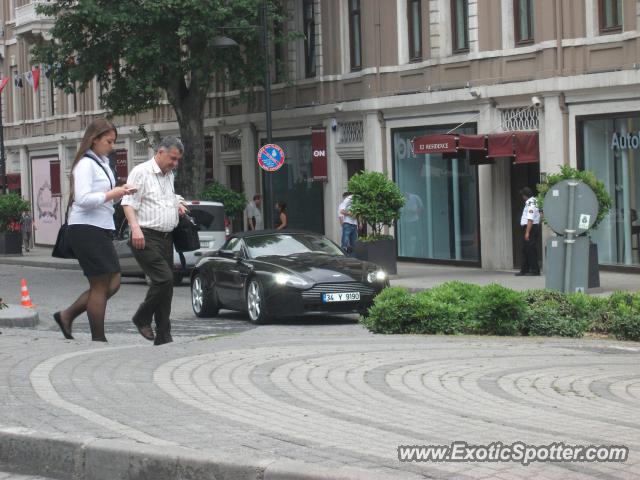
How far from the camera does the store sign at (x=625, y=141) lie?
89.2 ft

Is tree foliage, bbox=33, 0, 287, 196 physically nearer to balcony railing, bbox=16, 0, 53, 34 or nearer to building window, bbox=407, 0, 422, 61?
building window, bbox=407, 0, 422, 61

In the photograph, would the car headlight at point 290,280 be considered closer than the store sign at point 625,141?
Yes

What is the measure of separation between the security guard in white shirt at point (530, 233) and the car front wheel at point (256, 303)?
9222 mm

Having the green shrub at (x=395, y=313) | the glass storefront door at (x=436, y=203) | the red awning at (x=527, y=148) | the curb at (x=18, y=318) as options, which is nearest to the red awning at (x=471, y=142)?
the red awning at (x=527, y=148)

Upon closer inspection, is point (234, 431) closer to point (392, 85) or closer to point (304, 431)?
point (304, 431)

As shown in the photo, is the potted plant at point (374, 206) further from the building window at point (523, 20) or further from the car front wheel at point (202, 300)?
the car front wheel at point (202, 300)

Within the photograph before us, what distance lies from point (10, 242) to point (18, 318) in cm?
2897

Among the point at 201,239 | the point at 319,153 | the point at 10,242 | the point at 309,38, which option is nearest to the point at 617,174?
the point at 201,239

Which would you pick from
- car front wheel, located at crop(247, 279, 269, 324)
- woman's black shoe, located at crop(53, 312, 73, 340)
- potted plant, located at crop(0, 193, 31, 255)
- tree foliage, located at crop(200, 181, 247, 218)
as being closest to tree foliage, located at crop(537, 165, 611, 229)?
car front wheel, located at crop(247, 279, 269, 324)

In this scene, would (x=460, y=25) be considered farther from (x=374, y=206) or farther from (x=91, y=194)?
(x=91, y=194)

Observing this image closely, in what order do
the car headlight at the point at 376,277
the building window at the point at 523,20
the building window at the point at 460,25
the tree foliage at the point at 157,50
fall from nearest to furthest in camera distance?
the car headlight at the point at 376,277, the building window at the point at 523,20, the building window at the point at 460,25, the tree foliage at the point at 157,50

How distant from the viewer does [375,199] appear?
28.1 metres

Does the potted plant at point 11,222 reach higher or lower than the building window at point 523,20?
lower

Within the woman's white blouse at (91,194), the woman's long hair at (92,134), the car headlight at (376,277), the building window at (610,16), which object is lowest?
the car headlight at (376,277)
